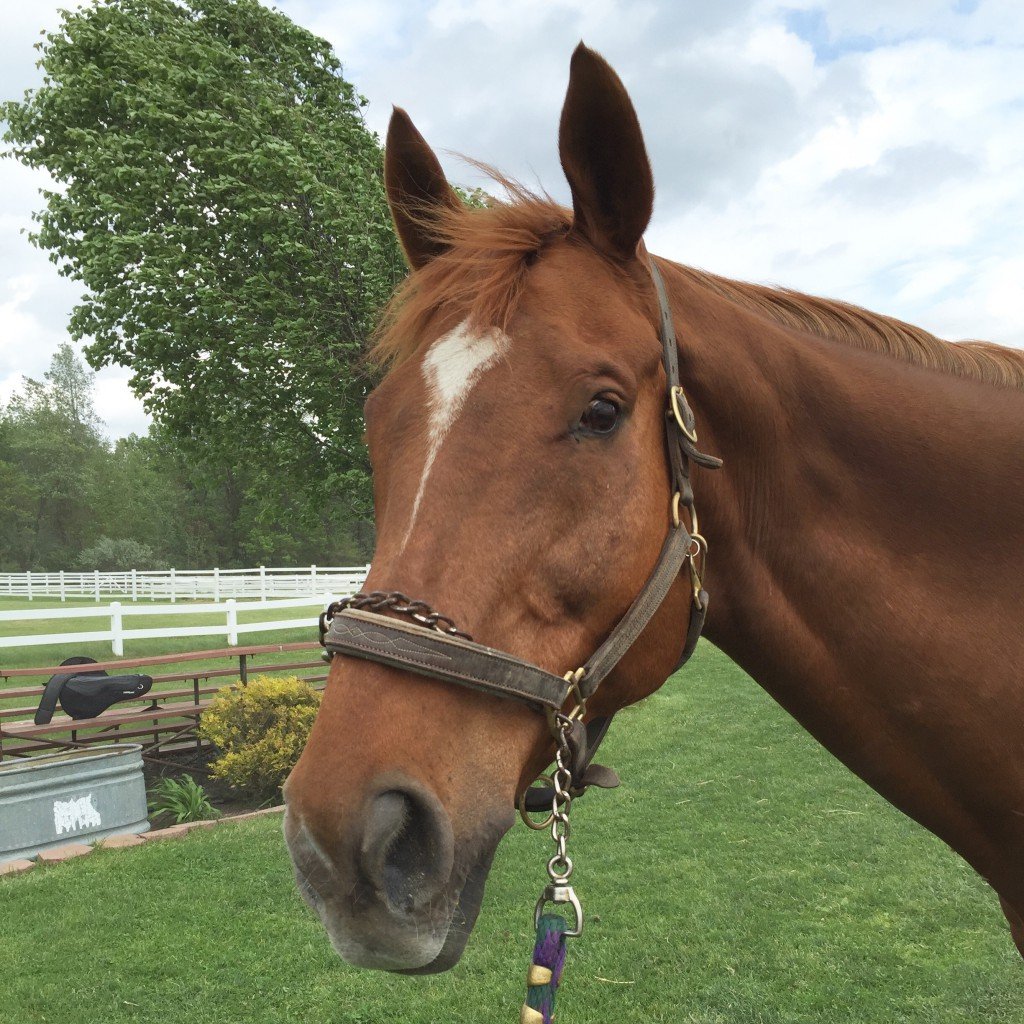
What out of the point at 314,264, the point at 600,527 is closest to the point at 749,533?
the point at 600,527

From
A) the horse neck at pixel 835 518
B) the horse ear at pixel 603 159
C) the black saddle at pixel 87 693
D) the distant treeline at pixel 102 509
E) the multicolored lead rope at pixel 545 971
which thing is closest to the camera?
the multicolored lead rope at pixel 545 971

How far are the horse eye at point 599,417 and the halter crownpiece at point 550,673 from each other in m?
0.19

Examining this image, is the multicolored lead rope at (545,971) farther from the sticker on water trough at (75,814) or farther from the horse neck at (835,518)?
the sticker on water trough at (75,814)

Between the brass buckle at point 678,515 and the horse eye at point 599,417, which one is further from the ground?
the horse eye at point 599,417

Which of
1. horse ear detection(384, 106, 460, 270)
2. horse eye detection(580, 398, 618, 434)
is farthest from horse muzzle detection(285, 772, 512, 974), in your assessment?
horse ear detection(384, 106, 460, 270)

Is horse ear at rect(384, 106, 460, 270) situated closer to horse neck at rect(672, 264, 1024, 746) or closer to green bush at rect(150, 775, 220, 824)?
horse neck at rect(672, 264, 1024, 746)

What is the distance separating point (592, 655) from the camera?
1.65 metres

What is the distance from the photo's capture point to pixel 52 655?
17.4 metres

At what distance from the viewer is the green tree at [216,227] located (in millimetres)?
12211

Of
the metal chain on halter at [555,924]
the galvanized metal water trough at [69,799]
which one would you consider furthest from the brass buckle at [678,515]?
the galvanized metal water trough at [69,799]

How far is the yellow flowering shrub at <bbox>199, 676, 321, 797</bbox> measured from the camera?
7.58m

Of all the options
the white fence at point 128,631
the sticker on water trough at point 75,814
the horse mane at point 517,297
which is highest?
the horse mane at point 517,297

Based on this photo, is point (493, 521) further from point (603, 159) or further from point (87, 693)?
point (87, 693)

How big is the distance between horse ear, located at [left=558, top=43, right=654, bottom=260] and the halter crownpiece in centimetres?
13
